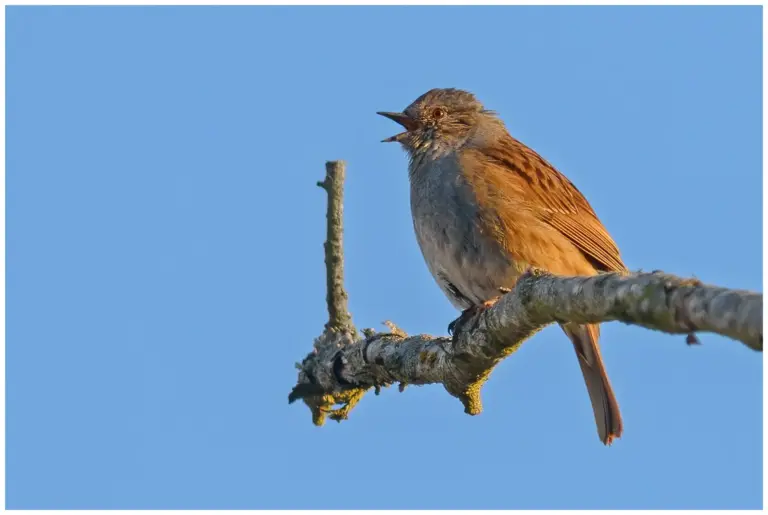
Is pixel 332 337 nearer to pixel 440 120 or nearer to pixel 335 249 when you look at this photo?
pixel 335 249

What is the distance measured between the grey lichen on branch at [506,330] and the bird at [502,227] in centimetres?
55

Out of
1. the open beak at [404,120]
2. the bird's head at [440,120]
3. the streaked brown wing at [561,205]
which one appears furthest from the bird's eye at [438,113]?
the streaked brown wing at [561,205]

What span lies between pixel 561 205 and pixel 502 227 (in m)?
0.76

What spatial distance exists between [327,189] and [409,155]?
162 cm

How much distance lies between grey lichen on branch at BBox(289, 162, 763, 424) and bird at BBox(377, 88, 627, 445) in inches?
21.8

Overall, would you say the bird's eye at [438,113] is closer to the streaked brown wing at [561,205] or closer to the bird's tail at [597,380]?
the streaked brown wing at [561,205]

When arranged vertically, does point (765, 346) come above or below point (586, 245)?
below

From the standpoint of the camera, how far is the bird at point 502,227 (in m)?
6.75

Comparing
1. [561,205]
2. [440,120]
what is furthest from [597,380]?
[440,120]

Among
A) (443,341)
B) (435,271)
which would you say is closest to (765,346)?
(443,341)

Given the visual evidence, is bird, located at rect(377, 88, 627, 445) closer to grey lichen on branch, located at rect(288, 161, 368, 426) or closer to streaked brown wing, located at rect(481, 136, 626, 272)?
streaked brown wing, located at rect(481, 136, 626, 272)

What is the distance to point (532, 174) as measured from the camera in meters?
7.50

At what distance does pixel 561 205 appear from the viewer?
7.38 metres

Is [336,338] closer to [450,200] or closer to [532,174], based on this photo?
[450,200]
